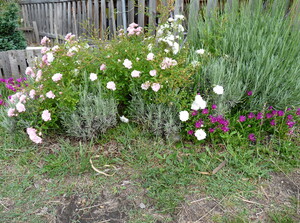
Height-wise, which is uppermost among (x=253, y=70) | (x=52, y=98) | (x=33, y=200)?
(x=253, y=70)

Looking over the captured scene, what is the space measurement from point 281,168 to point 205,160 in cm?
73

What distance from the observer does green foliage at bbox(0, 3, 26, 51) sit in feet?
19.9

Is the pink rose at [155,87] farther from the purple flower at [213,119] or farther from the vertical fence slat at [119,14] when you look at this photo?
the vertical fence slat at [119,14]

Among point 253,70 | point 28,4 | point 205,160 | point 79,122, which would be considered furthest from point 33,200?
point 28,4

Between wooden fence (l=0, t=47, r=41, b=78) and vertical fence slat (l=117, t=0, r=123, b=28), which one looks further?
vertical fence slat (l=117, t=0, r=123, b=28)

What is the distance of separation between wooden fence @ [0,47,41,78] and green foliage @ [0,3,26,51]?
69.2 inches

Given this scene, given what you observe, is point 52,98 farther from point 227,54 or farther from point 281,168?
point 281,168

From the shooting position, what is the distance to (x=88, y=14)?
6621mm

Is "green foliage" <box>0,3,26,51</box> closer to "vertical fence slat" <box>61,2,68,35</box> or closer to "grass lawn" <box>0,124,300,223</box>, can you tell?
"vertical fence slat" <box>61,2,68,35</box>

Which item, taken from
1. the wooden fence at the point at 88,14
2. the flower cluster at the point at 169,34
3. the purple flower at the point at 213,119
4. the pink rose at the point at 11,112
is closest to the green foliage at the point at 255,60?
the purple flower at the point at 213,119

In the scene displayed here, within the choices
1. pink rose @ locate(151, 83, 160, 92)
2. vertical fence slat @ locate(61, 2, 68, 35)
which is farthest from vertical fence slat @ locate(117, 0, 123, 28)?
pink rose @ locate(151, 83, 160, 92)

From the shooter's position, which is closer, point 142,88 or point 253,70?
point 142,88

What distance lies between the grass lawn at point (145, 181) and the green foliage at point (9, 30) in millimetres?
4212

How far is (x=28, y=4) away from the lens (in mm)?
10258
